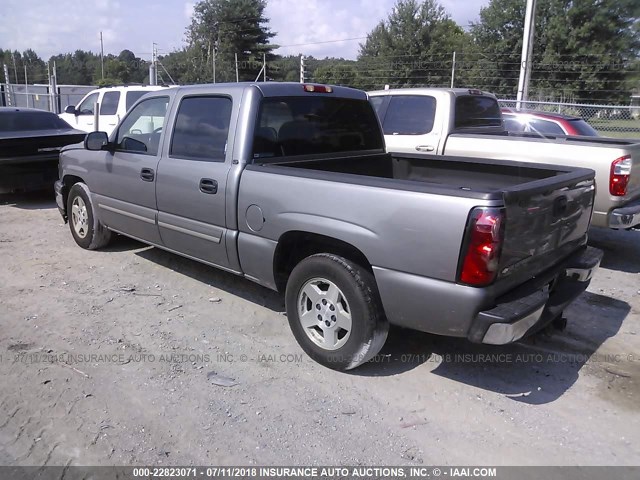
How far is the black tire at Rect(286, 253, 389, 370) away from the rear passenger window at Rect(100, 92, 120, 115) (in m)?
9.80

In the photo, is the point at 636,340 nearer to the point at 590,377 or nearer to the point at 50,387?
the point at 590,377

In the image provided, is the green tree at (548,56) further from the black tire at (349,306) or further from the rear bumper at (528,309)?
the black tire at (349,306)

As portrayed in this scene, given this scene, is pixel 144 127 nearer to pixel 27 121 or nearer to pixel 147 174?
pixel 147 174

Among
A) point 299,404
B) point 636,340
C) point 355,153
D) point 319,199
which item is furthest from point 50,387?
point 636,340

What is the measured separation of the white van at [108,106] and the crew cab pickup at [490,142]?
6.04m

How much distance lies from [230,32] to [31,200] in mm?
39442

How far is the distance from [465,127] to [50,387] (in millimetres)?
5864

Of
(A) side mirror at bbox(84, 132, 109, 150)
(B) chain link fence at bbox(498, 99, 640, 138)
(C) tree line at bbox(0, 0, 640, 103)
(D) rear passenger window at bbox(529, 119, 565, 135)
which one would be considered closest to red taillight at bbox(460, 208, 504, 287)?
(A) side mirror at bbox(84, 132, 109, 150)

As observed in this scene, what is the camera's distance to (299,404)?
341cm

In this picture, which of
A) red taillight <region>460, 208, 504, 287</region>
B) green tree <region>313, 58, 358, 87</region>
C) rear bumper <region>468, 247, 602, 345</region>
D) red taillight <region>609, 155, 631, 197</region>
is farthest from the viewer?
green tree <region>313, 58, 358, 87</region>

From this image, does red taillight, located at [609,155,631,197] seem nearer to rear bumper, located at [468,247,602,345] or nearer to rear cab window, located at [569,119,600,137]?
rear bumper, located at [468,247,602,345]

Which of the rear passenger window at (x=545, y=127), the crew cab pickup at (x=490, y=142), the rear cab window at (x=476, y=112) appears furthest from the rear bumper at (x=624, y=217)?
the rear passenger window at (x=545, y=127)

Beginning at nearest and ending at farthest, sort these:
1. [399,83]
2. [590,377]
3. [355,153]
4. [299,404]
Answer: [299,404] < [590,377] < [355,153] < [399,83]

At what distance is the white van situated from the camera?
11.9 m
